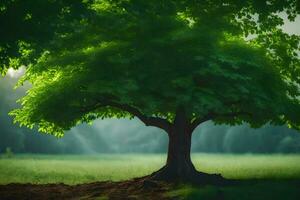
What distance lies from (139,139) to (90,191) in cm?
8943

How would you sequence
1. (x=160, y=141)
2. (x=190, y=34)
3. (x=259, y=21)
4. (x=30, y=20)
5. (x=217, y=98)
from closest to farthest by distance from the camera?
(x=30, y=20) → (x=190, y=34) → (x=217, y=98) → (x=259, y=21) → (x=160, y=141)

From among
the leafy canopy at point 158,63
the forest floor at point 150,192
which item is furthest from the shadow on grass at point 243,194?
the leafy canopy at point 158,63

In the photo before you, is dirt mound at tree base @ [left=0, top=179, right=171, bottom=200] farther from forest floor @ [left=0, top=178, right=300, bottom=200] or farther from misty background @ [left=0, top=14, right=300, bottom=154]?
misty background @ [left=0, top=14, right=300, bottom=154]

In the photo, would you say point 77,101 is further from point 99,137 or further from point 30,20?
point 99,137

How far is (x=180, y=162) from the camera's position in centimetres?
2444

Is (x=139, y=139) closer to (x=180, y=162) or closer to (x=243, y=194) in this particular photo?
(x=180, y=162)

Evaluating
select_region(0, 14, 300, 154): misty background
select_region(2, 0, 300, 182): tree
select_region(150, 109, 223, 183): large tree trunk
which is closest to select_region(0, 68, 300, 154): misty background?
select_region(0, 14, 300, 154): misty background

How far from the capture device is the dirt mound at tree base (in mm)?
18734

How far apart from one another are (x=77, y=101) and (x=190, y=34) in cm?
678

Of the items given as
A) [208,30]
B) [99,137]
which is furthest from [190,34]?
[99,137]

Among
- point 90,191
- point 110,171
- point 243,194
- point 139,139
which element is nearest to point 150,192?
point 90,191

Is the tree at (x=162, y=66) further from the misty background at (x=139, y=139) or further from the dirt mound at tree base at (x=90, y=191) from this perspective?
the misty background at (x=139, y=139)

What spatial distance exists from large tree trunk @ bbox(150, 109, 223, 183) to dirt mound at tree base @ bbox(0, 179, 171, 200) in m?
2.31

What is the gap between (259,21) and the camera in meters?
24.5
